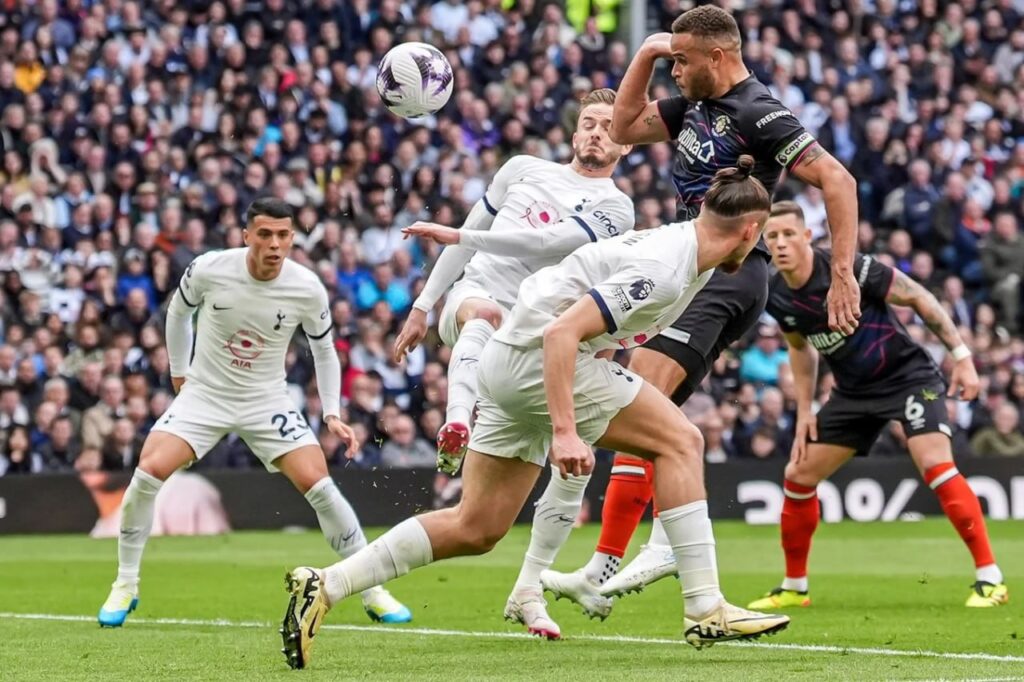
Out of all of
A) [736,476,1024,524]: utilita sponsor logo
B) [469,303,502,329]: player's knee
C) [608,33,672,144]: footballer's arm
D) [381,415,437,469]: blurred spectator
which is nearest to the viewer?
[608,33,672,144]: footballer's arm

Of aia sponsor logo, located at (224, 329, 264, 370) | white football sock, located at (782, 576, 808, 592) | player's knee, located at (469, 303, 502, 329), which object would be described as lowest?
white football sock, located at (782, 576, 808, 592)

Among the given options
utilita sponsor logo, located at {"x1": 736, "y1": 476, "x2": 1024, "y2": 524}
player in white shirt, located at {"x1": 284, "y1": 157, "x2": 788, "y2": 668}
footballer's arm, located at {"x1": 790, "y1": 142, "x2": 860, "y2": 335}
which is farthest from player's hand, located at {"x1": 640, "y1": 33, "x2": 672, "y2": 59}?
utilita sponsor logo, located at {"x1": 736, "y1": 476, "x2": 1024, "y2": 524}

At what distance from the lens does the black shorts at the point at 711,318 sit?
935cm

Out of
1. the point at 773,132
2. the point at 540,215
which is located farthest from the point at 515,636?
the point at 773,132

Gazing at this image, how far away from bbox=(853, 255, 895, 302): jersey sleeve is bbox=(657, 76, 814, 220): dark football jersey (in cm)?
218

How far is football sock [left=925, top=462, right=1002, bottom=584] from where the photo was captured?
35.4 feet

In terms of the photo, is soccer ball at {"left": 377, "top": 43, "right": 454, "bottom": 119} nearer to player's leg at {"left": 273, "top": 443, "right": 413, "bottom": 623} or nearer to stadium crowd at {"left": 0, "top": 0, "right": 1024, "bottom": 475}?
player's leg at {"left": 273, "top": 443, "right": 413, "bottom": 623}

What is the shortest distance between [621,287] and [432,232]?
1834mm

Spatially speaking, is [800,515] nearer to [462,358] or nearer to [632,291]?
[462,358]

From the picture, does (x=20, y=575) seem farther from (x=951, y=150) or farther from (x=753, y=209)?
(x=951, y=150)

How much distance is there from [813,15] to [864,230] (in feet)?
13.9

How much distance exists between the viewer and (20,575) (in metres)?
13.9

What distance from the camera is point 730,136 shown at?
878 centimetres

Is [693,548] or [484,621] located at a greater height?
[693,548]
